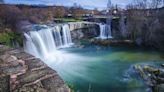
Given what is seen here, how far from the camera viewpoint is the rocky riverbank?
9.78 metres

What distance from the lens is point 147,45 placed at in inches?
798

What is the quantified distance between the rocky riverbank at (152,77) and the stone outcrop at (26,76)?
26.7ft

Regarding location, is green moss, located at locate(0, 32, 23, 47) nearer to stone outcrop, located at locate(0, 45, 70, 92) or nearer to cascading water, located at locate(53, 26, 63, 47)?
cascading water, located at locate(53, 26, 63, 47)

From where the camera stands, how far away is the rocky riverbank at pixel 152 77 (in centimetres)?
978

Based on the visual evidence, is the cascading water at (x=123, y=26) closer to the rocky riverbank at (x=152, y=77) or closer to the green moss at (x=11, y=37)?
the rocky riverbank at (x=152, y=77)

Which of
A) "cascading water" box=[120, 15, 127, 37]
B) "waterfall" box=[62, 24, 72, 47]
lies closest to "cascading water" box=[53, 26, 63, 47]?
"waterfall" box=[62, 24, 72, 47]

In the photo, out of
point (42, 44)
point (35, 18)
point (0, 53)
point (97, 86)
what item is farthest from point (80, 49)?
point (0, 53)

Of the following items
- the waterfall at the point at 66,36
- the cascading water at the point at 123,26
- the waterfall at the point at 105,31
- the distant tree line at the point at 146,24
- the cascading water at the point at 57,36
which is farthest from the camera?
the waterfall at the point at 105,31

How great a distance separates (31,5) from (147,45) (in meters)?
10.8

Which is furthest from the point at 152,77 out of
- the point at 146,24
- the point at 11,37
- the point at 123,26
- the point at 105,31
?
the point at 105,31

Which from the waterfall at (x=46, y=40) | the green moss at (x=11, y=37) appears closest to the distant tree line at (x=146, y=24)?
the waterfall at (x=46, y=40)

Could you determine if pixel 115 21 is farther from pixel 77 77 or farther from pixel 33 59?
pixel 33 59

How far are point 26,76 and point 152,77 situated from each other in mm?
9963

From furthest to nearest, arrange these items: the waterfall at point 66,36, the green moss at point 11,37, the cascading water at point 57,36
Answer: the waterfall at point 66,36, the cascading water at point 57,36, the green moss at point 11,37
